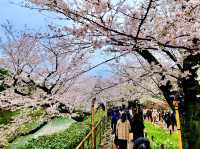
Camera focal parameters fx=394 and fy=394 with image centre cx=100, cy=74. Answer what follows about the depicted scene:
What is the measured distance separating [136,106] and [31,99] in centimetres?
972

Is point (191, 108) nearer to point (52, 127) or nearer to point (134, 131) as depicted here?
point (134, 131)

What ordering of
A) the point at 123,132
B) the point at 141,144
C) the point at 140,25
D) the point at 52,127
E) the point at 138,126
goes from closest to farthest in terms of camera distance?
the point at 140,25, the point at 141,144, the point at 138,126, the point at 123,132, the point at 52,127

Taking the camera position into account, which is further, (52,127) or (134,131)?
(52,127)

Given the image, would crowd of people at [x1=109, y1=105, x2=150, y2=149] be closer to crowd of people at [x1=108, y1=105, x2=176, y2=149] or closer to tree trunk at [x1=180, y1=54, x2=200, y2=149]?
crowd of people at [x1=108, y1=105, x2=176, y2=149]

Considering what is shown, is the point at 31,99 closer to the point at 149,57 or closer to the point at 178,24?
the point at 149,57

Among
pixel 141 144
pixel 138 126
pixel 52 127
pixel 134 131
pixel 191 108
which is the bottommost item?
pixel 52 127

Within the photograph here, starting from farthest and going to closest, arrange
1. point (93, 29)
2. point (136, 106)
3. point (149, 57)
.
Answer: point (136, 106) → point (149, 57) → point (93, 29)

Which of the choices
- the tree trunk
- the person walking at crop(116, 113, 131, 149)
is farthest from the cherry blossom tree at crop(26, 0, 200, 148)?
the person walking at crop(116, 113, 131, 149)

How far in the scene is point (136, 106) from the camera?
9.95m

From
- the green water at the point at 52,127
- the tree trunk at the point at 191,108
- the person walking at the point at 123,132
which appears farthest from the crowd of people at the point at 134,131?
the green water at the point at 52,127

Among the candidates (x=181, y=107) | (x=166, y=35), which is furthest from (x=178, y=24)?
(x=181, y=107)

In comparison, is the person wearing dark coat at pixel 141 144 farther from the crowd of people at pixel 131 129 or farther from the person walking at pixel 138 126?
the person walking at pixel 138 126

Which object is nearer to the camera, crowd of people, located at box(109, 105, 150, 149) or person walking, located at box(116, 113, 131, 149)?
crowd of people, located at box(109, 105, 150, 149)

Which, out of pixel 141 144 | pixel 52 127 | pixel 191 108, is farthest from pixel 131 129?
pixel 52 127
